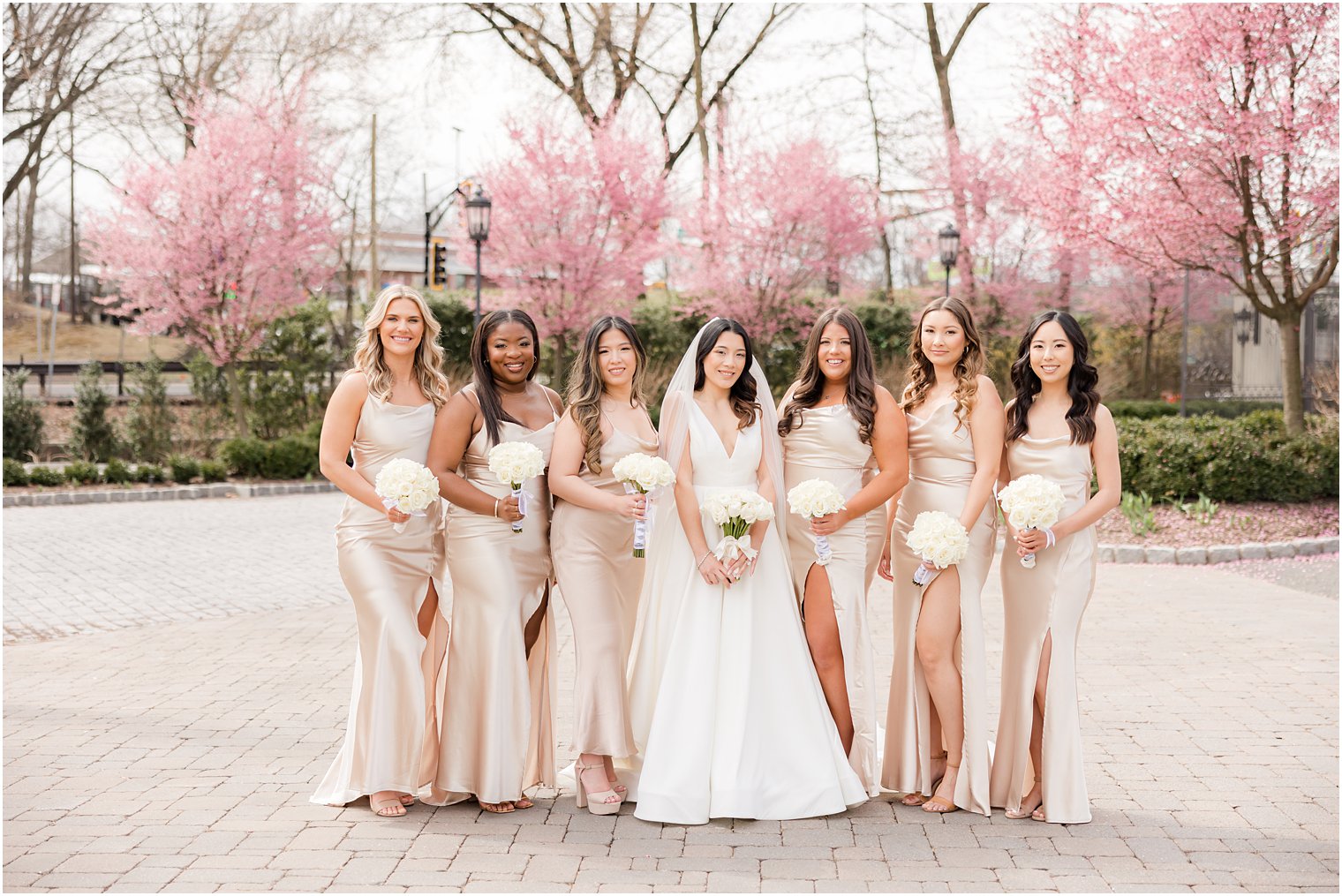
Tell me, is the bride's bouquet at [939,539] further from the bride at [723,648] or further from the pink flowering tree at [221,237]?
the pink flowering tree at [221,237]

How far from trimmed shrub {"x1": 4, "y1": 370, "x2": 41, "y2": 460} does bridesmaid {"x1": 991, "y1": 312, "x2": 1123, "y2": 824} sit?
64.2 feet

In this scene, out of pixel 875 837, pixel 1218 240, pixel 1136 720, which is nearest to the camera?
pixel 875 837

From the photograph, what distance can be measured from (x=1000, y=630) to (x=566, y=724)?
3861mm

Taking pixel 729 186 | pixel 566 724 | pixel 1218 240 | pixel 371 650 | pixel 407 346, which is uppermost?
pixel 729 186

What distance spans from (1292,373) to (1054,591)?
38.0 ft

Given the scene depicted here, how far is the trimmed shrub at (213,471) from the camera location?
62.8 ft

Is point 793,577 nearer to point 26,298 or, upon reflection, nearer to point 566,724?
point 566,724

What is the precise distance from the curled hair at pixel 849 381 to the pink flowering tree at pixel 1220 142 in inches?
408

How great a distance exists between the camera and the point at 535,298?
86.7 feet

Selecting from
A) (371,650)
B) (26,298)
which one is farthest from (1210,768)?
(26,298)

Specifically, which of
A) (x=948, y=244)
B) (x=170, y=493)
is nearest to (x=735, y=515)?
(x=170, y=493)

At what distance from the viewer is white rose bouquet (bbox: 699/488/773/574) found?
492 cm

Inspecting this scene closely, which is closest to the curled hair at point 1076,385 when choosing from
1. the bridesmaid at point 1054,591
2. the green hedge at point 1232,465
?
the bridesmaid at point 1054,591

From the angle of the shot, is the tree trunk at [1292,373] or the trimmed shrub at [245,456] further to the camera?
the trimmed shrub at [245,456]
